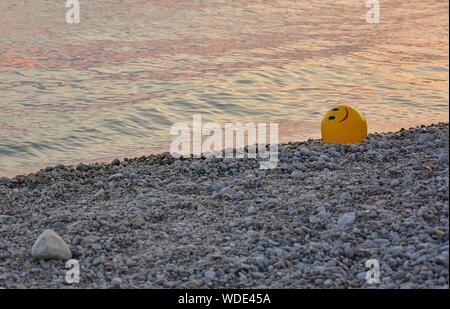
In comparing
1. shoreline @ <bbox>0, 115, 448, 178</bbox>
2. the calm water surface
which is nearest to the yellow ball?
shoreline @ <bbox>0, 115, 448, 178</bbox>

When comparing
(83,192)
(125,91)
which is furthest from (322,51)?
(83,192)

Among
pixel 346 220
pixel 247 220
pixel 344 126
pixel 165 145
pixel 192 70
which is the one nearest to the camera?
pixel 346 220

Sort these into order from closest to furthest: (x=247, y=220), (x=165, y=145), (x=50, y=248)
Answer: (x=50, y=248)
(x=247, y=220)
(x=165, y=145)

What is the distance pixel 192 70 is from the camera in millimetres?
12641

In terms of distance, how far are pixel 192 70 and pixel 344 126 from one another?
508cm

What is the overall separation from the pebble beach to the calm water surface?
2218 mm

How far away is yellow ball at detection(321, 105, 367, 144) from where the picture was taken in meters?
7.82

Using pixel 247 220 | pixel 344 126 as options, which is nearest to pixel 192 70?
pixel 344 126

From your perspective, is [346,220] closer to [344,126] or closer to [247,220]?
[247,220]

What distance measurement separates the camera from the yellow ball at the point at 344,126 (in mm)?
7824

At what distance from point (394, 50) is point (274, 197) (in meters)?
7.96

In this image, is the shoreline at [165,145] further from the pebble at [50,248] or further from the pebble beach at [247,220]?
the pebble at [50,248]

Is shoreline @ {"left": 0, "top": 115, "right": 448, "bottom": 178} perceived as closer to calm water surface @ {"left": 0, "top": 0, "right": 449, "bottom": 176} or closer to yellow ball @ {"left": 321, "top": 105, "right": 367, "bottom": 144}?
calm water surface @ {"left": 0, "top": 0, "right": 449, "bottom": 176}
